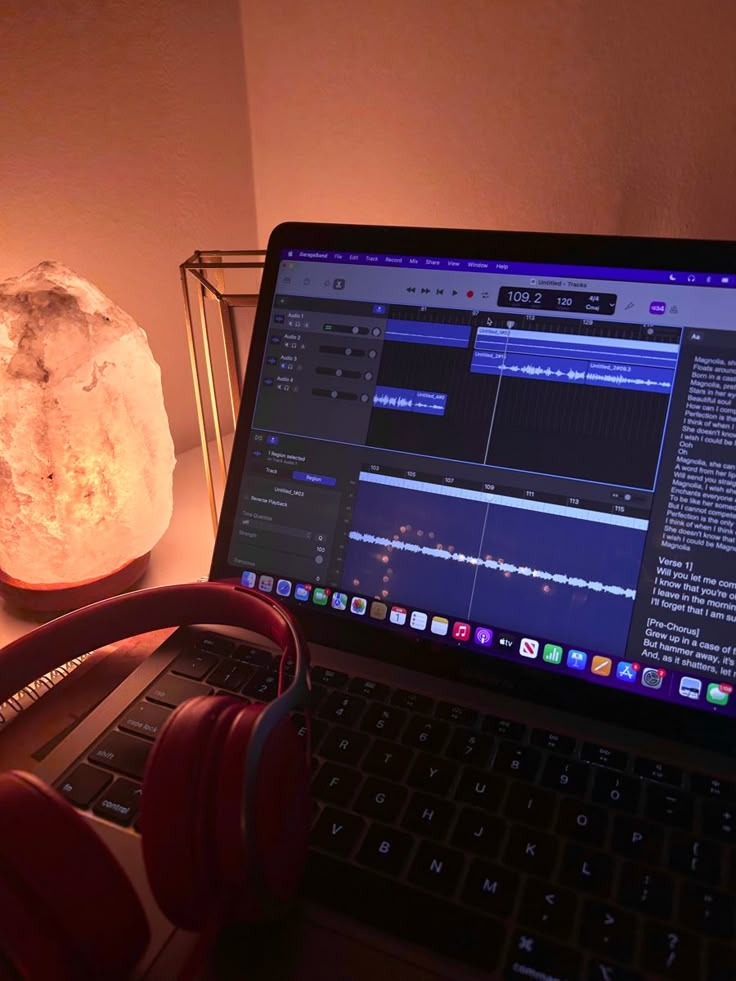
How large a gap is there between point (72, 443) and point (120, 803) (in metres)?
0.31

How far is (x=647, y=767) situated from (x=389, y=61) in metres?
0.74

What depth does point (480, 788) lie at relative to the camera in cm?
47

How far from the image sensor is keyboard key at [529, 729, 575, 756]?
0.50 metres

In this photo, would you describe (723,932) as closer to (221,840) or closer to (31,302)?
(221,840)

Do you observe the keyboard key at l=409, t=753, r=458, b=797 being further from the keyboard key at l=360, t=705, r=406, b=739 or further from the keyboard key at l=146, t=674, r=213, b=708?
the keyboard key at l=146, t=674, r=213, b=708

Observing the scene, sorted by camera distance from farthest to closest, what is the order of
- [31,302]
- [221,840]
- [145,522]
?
1. [145,522]
2. [31,302]
3. [221,840]

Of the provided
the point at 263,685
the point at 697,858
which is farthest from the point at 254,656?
the point at 697,858

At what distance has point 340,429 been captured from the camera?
61cm

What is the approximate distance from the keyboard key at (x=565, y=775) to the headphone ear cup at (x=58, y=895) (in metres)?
0.27

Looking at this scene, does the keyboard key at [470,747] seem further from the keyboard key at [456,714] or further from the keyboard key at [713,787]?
the keyboard key at [713,787]

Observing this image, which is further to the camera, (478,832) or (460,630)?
(460,630)

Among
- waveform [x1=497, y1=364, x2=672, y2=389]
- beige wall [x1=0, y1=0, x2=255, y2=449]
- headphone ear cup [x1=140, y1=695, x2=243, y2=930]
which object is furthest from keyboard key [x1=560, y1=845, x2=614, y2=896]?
beige wall [x1=0, y1=0, x2=255, y2=449]

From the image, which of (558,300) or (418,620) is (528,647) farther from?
(558,300)

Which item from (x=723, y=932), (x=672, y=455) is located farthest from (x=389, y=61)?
(x=723, y=932)
